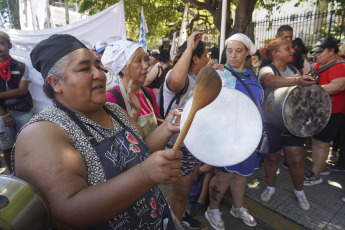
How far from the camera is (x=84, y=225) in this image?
918 millimetres

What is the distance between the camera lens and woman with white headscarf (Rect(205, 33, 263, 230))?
2523 mm

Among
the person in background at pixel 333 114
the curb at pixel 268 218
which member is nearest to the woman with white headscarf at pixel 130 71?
the curb at pixel 268 218

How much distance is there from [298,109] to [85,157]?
2.30 meters

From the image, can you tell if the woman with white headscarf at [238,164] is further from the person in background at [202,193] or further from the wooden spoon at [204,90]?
the wooden spoon at [204,90]

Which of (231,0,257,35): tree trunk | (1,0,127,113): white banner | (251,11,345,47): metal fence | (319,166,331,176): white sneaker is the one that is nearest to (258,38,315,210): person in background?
(319,166,331,176): white sneaker

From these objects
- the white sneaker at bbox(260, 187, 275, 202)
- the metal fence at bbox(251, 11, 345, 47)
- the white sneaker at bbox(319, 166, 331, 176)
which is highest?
the metal fence at bbox(251, 11, 345, 47)

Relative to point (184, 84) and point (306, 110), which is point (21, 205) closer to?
point (184, 84)

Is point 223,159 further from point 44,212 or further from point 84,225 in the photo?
point 44,212

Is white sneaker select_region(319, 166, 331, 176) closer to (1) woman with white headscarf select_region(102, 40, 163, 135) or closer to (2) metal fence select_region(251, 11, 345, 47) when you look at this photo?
(1) woman with white headscarf select_region(102, 40, 163, 135)

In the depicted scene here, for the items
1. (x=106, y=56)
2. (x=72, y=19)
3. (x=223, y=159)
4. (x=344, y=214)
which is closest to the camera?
(x=223, y=159)

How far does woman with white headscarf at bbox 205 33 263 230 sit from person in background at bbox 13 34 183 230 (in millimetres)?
1301

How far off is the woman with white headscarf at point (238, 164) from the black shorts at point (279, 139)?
0.37 m

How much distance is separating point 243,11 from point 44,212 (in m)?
7.56

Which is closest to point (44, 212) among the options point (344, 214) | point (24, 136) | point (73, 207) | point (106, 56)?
point (73, 207)
